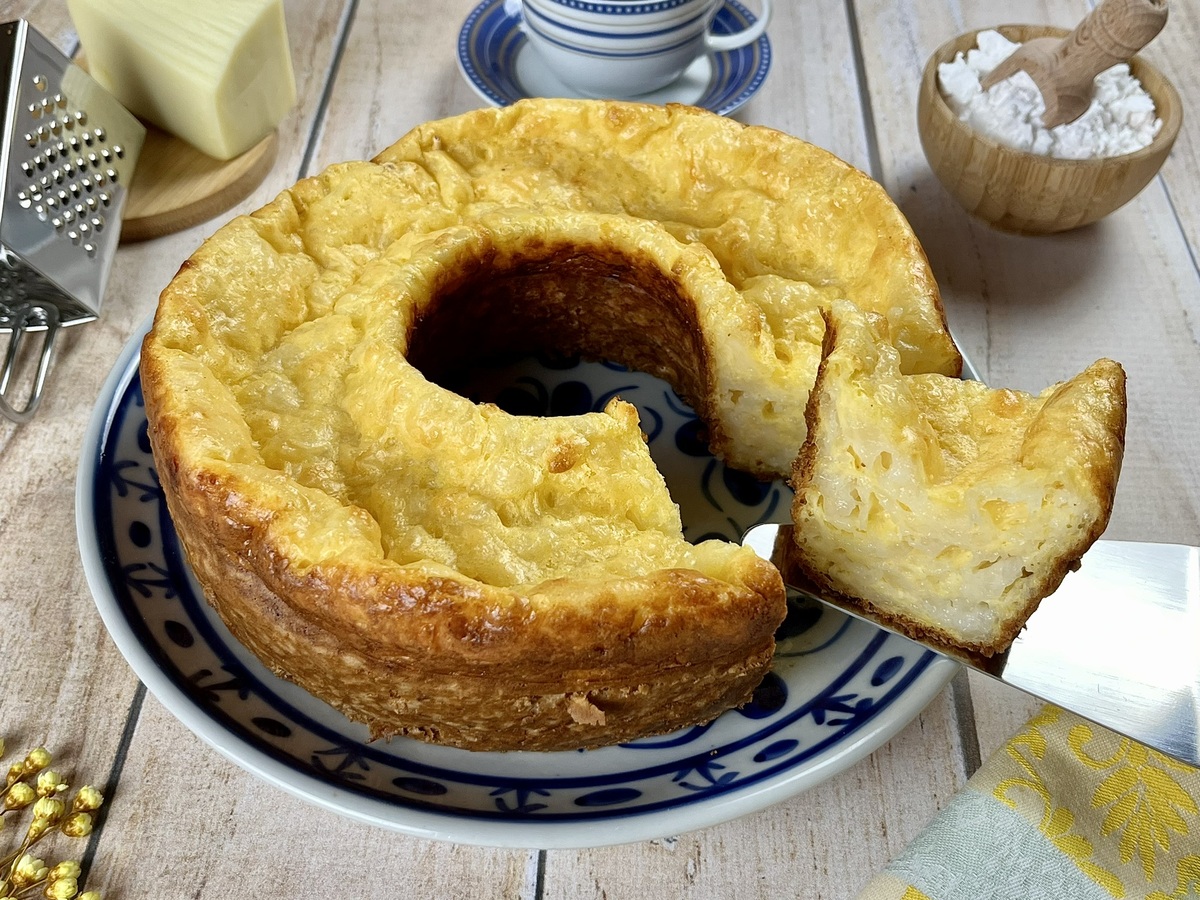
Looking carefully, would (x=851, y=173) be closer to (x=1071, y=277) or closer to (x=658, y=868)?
(x=1071, y=277)

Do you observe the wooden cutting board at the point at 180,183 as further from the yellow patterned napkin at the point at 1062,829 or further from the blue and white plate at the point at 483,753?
the yellow patterned napkin at the point at 1062,829

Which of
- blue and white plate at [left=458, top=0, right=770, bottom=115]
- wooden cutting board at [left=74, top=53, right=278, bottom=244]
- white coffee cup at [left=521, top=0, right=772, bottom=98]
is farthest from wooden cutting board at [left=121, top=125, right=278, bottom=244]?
white coffee cup at [left=521, top=0, right=772, bottom=98]

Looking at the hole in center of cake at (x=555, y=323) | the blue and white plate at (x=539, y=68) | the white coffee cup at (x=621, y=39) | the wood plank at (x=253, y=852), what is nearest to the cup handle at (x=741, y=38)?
the white coffee cup at (x=621, y=39)

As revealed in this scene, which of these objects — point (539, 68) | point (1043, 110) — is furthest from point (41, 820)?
point (1043, 110)

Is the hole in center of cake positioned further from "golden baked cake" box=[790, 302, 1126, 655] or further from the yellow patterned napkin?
the yellow patterned napkin

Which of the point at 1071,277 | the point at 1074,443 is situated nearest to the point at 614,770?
the point at 1074,443

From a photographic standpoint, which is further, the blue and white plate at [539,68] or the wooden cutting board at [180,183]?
the blue and white plate at [539,68]
